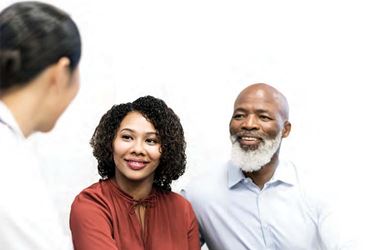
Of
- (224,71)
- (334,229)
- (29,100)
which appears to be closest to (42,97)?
(29,100)

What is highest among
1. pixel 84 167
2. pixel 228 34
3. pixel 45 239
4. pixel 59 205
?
pixel 228 34

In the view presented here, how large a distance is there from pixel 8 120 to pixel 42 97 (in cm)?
7

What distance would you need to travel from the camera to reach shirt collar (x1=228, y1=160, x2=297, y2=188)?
1779 millimetres

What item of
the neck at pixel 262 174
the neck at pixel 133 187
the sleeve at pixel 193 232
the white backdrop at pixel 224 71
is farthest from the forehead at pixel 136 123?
the white backdrop at pixel 224 71

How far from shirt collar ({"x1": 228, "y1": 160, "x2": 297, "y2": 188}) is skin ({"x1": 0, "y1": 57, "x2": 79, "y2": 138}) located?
38.4 inches

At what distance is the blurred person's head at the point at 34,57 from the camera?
0.84 meters

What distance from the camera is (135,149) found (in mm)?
1612

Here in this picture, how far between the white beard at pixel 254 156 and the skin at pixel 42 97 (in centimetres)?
94

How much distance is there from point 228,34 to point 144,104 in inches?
26.7

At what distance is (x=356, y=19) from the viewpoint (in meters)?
2.20

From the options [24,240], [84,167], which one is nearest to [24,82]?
[24,240]

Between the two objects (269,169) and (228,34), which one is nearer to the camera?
(269,169)

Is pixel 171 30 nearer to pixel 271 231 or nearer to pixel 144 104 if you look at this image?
pixel 144 104

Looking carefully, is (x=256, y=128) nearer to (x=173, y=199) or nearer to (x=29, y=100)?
(x=173, y=199)
